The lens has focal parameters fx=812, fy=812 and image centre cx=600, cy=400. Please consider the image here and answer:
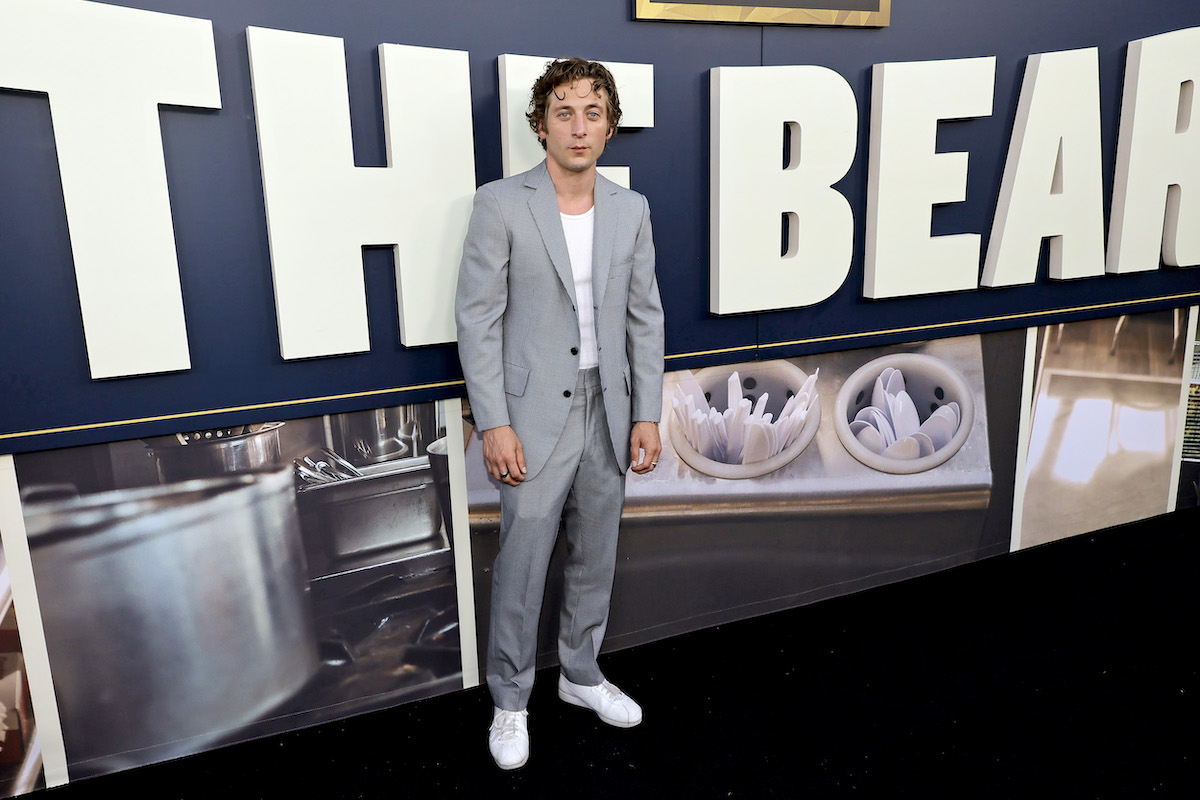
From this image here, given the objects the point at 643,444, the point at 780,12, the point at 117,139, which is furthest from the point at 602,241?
the point at 117,139

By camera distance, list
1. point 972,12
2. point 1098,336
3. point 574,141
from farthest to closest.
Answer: point 1098,336, point 972,12, point 574,141

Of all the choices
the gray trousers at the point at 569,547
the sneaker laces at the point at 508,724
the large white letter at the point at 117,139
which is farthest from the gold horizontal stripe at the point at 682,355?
the sneaker laces at the point at 508,724

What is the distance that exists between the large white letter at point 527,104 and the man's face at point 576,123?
0.23m

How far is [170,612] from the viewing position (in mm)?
2066

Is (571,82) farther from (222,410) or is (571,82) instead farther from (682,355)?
(222,410)

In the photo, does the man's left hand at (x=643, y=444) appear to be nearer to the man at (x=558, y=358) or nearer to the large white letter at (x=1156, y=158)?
the man at (x=558, y=358)

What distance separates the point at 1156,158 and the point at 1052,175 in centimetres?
47

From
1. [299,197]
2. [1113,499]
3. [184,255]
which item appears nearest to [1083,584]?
[1113,499]

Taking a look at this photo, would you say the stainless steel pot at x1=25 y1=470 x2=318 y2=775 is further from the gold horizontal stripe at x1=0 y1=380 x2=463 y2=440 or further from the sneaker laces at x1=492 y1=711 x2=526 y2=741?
the sneaker laces at x1=492 y1=711 x2=526 y2=741

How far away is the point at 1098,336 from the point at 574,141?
7.65 feet

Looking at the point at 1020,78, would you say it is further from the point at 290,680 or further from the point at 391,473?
the point at 290,680

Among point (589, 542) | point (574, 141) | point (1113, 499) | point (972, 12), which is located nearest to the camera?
point (574, 141)

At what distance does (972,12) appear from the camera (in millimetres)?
2594

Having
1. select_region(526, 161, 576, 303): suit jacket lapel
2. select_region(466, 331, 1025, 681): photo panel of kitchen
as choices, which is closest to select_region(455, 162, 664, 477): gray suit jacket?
select_region(526, 161, 576, 303): suit jacket lapel
